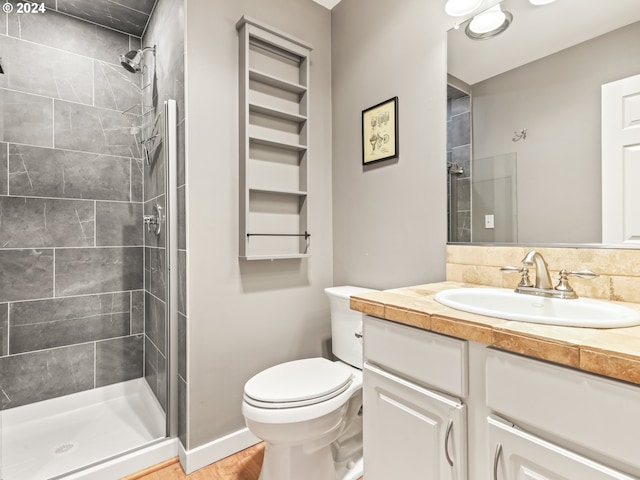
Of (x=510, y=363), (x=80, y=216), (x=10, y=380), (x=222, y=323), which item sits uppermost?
(x=80, y=216)

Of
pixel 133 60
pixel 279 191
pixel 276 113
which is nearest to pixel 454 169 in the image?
pixel 279 191

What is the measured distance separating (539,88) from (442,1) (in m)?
0.65

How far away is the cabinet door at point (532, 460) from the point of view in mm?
614

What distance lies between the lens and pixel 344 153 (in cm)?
202

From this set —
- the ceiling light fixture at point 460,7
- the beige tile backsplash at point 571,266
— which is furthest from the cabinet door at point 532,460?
the ceiling light fixture at point 460,7

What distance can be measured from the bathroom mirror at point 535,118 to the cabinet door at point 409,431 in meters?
0.73

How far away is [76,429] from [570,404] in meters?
2.42

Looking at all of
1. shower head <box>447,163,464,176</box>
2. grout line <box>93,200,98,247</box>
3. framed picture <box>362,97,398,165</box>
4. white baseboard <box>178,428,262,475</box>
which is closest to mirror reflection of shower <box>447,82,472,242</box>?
shower head <box>447,163,464,176</box>

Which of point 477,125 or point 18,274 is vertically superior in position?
point 477,125

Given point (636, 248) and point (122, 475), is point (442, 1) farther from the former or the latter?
point (122, 475)

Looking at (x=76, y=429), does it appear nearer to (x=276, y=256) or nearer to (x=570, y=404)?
(x=276, y=256)

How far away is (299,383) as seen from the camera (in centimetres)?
136

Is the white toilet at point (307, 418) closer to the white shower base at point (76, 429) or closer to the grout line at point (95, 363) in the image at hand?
the white shower base at point (76, 429)

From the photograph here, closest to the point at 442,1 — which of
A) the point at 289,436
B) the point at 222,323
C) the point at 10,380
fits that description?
the point at 222,323
